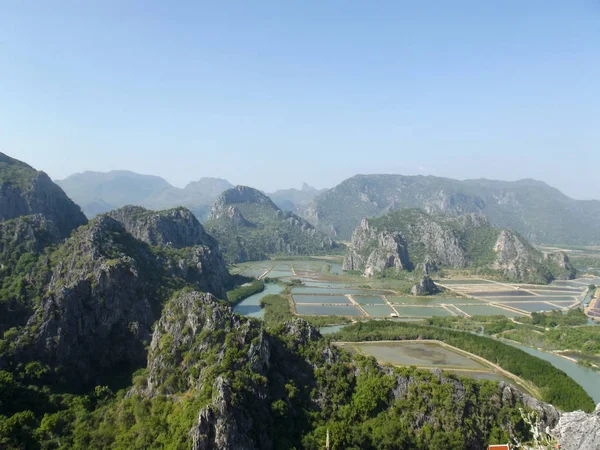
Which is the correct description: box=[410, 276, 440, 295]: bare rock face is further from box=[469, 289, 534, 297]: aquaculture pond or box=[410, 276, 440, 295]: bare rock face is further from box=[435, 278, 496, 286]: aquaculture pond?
A: box=[435, 278, 496, 286]: aquaculture pond

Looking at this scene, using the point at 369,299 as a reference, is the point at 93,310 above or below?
above

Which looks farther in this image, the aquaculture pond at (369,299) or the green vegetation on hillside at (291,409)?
the aquaculture pond at (369,299)

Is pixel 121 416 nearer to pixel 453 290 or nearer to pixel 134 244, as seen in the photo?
pixel 134 244

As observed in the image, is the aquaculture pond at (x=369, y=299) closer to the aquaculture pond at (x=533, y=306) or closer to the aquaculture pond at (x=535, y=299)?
the aquaculture pond at (x=535, y=299)

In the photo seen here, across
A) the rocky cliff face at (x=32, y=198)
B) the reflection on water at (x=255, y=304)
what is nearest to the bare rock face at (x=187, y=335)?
the reflection on water at (x=255, y=304)

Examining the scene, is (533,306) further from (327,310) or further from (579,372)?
(327,310)

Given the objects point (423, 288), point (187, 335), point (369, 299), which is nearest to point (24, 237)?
point (187, 335)
